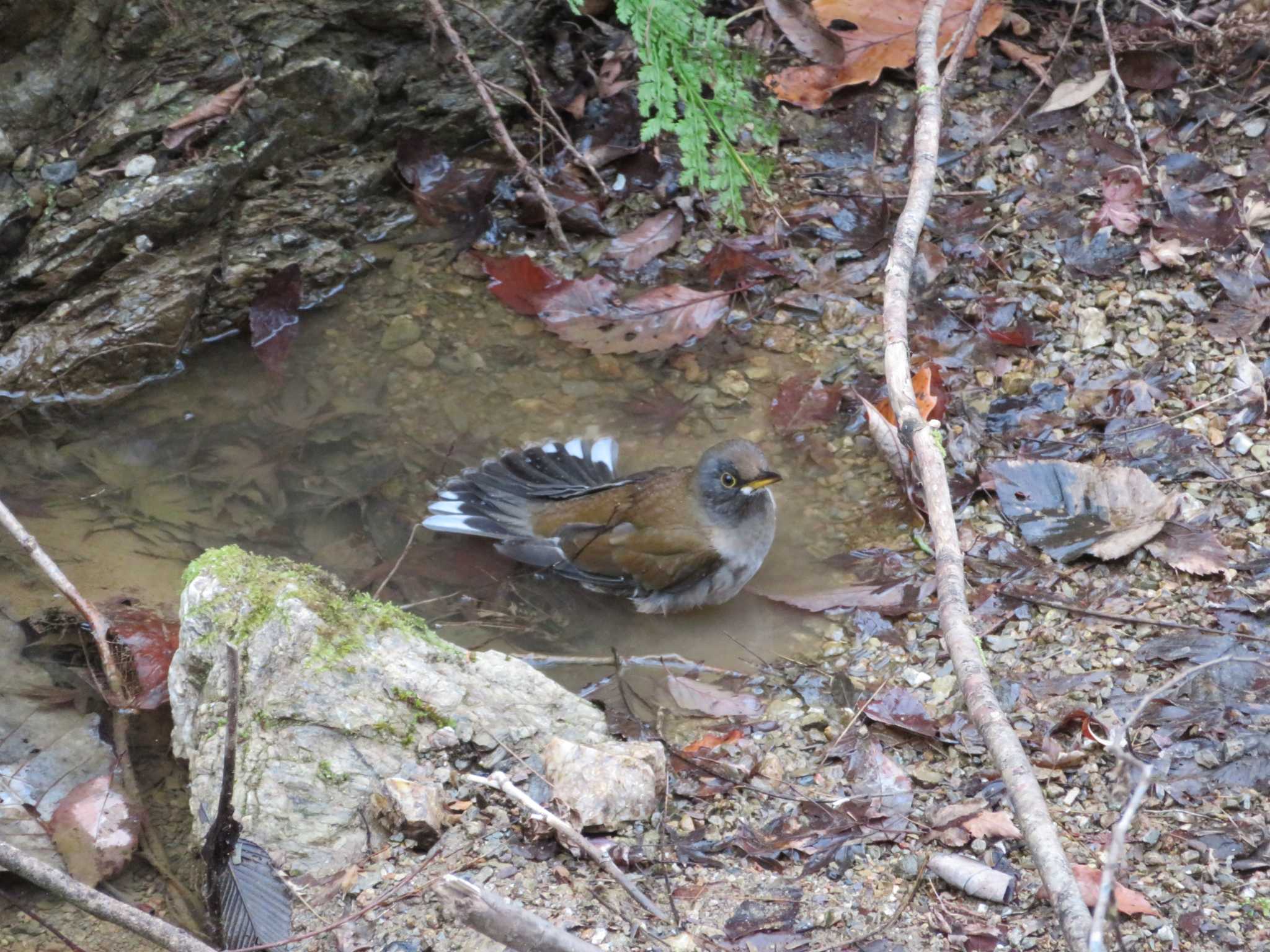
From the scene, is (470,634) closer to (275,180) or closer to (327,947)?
(327,947)

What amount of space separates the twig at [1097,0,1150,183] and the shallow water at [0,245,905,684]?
2102 millimetres

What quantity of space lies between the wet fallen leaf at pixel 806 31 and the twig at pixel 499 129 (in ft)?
6.35

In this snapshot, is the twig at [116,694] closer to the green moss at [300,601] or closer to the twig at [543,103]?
the green moss at [300,601]

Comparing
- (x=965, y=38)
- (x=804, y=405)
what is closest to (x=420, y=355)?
(x=804, y=405)

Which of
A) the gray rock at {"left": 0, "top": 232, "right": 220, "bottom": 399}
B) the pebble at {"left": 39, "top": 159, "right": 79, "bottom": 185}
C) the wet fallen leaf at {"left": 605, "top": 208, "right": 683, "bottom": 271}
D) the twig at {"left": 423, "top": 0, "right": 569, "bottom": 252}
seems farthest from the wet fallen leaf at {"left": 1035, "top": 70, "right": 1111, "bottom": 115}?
the pebble at {"left": 39, "top": 159, "right": 79, "bottom": 185}

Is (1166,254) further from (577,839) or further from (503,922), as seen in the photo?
(503,922)

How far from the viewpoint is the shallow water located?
5.84 metres

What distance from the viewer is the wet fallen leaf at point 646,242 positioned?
747cm

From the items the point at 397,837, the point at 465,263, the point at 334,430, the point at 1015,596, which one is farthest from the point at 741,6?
the point at 397,837

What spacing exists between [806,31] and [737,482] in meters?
3.53

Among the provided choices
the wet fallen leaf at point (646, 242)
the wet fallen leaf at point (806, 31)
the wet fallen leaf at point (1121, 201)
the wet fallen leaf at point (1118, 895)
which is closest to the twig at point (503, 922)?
the wet fallen leaf at point (1118, 895)

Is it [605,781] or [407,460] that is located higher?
[605,781]

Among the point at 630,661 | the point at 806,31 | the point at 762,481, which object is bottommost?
the point at 630,661

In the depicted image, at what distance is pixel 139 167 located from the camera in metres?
6.68
